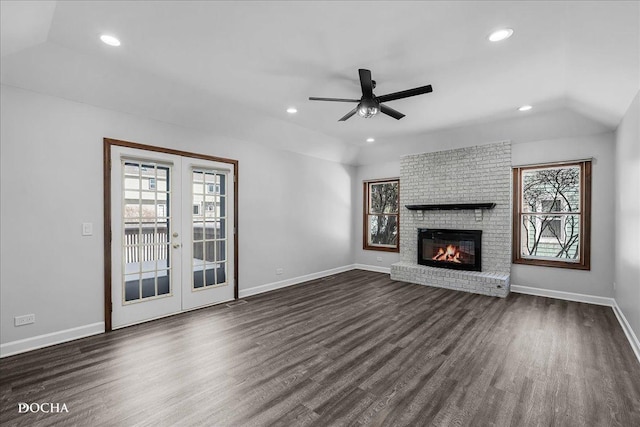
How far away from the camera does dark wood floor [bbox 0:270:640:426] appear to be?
2.11 m

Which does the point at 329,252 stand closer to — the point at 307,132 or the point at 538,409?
the point at 307,132

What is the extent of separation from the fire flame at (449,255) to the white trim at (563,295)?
3.45 feet

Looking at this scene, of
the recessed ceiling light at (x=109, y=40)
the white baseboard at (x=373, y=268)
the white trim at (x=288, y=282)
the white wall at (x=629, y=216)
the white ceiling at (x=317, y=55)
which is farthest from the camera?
the white baseboard at (x=373, y=268)

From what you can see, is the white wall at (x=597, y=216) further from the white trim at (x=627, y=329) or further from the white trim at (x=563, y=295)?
the white trim at (x=627, y=329)

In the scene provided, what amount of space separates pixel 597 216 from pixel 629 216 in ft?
4.78

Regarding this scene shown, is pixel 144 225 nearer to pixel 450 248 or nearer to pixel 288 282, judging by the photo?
pixel 288 282

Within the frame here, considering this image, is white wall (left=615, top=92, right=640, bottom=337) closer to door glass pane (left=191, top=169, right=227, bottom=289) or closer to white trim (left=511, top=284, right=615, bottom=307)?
white trim (left=511, top=284, right=615, bottom=307)

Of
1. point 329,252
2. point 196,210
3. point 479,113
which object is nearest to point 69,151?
point 196,210

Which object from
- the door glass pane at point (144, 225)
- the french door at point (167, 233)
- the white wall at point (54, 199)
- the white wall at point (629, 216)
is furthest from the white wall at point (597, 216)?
the door glass pane at point (144, 225)

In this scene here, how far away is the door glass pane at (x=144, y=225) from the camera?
3.84m

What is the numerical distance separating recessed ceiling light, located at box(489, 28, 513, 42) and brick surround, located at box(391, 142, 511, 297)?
3379mm

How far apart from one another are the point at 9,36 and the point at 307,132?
390cm

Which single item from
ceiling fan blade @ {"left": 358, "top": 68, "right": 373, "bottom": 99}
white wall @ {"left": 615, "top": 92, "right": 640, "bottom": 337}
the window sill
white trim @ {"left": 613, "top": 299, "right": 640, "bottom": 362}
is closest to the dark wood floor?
white trim @ {"left": 613, "top": 299, "right": 640, "bottom": 362}

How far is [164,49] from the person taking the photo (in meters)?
2.86
